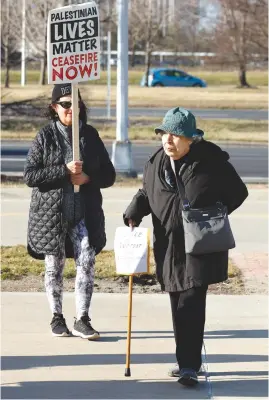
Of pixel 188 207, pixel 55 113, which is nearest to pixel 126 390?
pixel 188 207

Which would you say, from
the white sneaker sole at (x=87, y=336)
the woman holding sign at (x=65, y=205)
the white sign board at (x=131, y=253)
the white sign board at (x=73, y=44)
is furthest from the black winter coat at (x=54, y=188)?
the white sign board at (x=131, y=253)

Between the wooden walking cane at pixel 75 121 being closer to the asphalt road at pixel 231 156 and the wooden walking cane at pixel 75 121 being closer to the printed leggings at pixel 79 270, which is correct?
the printed leggings at pixel 79 270

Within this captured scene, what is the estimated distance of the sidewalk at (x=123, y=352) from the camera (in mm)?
6004

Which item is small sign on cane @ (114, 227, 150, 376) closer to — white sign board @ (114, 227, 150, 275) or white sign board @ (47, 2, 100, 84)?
white sign board @ (114, 227, 150, 275)

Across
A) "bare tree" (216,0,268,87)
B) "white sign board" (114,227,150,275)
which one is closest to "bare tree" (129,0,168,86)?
"bare tree" (216,0,268,87)

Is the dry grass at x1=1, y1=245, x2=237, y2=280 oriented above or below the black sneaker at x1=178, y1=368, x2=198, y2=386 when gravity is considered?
below

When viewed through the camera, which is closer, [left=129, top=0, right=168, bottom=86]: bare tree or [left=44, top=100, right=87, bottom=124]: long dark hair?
[left=44, top=100, right=87, bottom=124]: long dark hair

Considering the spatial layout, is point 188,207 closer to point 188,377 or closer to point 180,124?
point 180,124

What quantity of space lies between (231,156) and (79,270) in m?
17.2

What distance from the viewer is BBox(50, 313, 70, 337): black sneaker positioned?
284 inches

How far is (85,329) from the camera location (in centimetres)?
713

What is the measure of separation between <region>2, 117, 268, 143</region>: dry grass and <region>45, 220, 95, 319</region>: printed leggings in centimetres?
2111

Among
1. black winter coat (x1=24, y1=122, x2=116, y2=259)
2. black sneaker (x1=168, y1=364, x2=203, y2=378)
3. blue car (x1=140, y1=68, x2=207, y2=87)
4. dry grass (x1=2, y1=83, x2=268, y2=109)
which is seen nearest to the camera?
black sneaker (x1=168, y1=364, x2=203, y2=378)

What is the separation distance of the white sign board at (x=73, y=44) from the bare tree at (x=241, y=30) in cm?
2819
